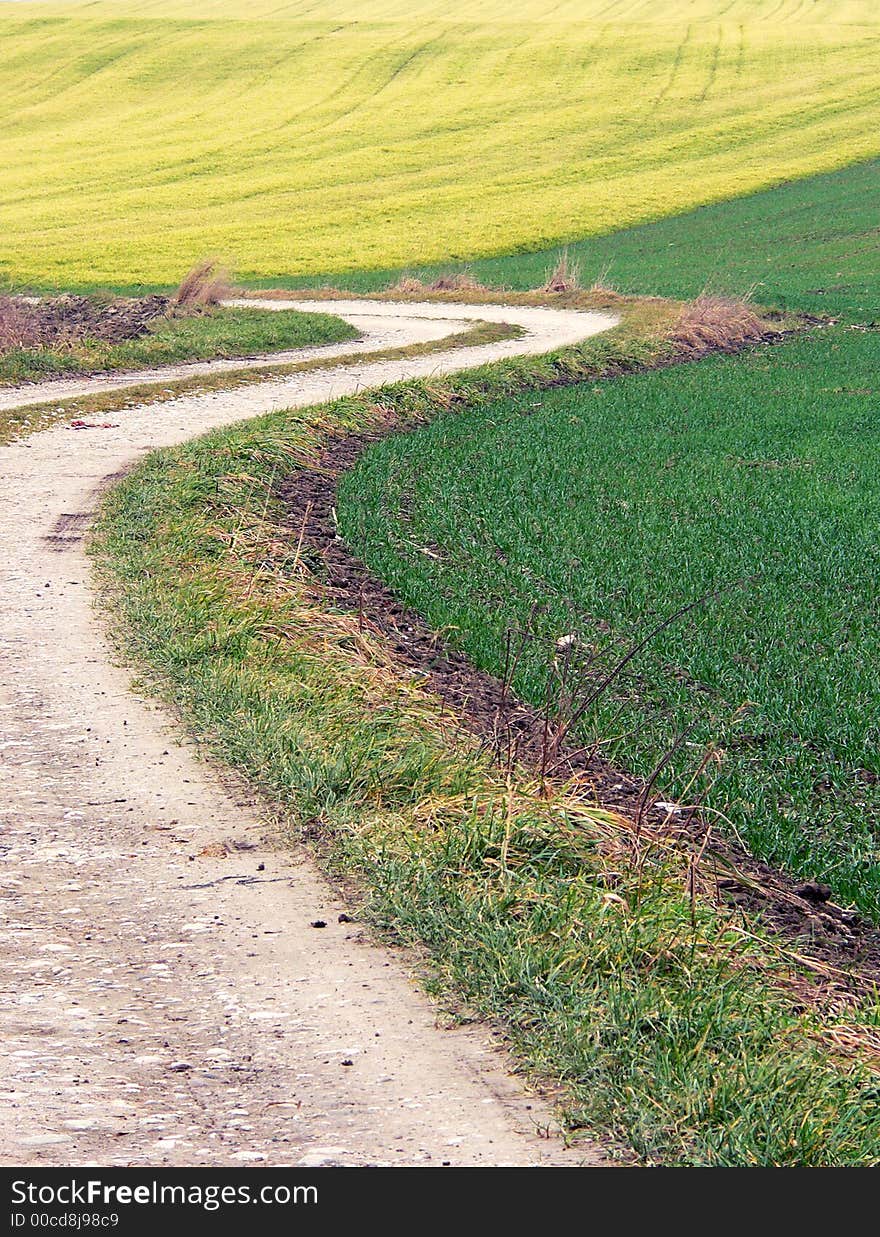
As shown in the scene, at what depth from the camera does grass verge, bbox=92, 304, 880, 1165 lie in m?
4.40

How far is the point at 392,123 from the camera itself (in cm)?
6144

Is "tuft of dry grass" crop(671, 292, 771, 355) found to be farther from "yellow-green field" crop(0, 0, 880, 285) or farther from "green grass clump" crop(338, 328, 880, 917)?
"yellow-green field" crop(0, 0, 880, 285)

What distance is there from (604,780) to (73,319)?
22.8 m

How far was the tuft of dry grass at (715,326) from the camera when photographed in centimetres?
2669

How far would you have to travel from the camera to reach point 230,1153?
409 centimetres

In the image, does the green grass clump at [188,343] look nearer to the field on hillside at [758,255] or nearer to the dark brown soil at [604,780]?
the field on hillside at [758,255]

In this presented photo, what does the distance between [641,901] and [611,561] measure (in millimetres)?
6629

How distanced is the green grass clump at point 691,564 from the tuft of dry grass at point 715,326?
15.3ft

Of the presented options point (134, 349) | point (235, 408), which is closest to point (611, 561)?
→ point (235, 408)

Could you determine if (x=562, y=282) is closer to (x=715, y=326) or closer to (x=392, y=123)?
(x=715, y=326)

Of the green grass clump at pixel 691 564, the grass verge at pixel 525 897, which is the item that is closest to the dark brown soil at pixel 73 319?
the green grass clump at pixel 691 564

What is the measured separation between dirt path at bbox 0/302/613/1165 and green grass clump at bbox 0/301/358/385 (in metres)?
14.7

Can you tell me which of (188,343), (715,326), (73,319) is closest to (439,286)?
(715,326)

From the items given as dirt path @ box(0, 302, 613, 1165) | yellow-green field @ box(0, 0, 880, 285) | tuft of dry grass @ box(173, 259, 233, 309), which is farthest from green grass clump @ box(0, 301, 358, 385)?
dirt path @ box(0, 302, 613, 1165)
